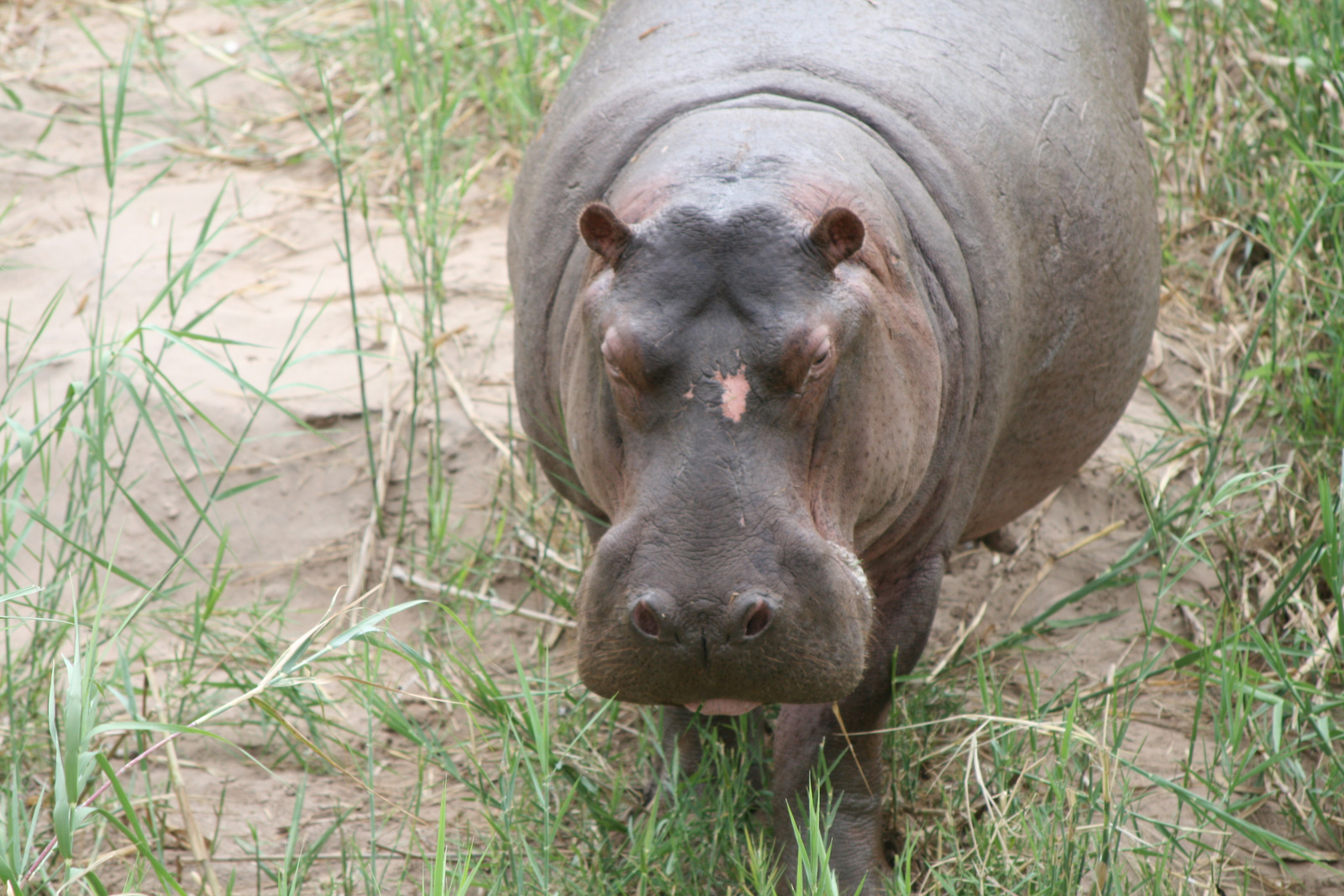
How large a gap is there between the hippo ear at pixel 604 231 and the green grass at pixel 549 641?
63 cm

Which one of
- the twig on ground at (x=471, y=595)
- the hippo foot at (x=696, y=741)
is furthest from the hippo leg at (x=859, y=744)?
the twig on ground at (x=471, y=595)

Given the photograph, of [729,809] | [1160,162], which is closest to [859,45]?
[729,809]

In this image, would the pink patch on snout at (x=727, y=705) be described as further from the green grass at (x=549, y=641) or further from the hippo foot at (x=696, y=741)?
the hippo foot at (x=696, y=741)

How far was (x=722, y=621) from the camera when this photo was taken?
76.9 inches

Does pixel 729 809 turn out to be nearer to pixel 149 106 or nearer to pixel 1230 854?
pixel 1230 854

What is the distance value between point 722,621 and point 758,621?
0.18ft

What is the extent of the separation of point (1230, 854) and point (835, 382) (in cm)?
135

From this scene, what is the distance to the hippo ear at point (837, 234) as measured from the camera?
2.04 meters

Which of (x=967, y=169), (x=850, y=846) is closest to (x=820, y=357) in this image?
(x=967, y=169)

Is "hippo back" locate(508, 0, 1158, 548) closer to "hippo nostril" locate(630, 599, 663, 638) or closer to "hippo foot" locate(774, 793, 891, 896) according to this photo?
"hippo foot" locate(774, 793, 891, 896)

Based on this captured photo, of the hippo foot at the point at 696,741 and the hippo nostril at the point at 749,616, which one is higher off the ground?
the hippo nostril at the point at 749,616

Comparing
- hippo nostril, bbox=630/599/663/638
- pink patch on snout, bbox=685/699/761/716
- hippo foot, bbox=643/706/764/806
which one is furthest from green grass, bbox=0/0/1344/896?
hippo nostril, bbox=630/599/663/638

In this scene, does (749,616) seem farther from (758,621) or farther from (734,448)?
(734,448)

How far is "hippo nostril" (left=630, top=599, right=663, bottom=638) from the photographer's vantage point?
1972 mm
